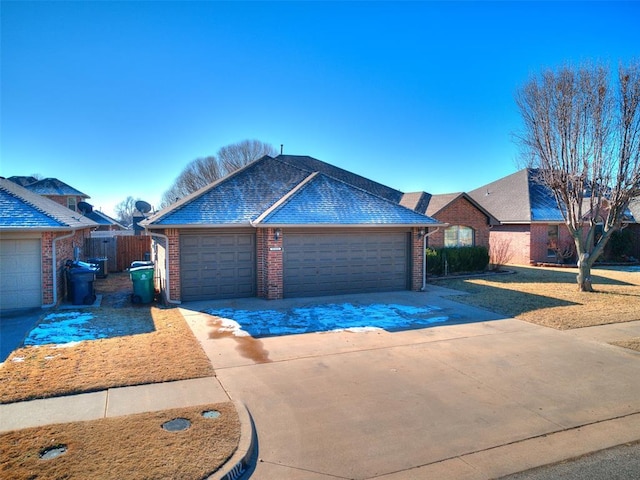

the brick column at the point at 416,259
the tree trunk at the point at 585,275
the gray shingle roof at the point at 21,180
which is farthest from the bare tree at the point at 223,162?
the tree trunk at the point at 585,275

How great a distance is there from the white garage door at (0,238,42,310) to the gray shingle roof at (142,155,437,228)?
9.82 feet

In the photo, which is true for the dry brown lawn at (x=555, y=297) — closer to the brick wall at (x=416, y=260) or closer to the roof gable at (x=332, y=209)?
the brick wall at (x=416, y=260)

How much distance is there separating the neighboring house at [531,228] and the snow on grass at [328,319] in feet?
47.9

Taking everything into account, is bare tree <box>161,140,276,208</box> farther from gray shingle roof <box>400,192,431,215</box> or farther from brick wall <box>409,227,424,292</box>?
brick wall <box>409,227,424,292</box>

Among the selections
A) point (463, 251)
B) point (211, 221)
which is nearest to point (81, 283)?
point (211, 221)

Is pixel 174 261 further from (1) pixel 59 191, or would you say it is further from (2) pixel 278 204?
(1) pixel 59 191

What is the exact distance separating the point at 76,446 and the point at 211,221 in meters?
8.71

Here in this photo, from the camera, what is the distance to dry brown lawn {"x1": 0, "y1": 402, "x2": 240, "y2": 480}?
3977 mm

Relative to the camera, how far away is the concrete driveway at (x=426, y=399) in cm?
461

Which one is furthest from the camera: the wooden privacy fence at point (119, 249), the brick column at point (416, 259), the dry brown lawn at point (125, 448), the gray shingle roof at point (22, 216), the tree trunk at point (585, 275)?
the wooden privacy fence at point (119, 249)

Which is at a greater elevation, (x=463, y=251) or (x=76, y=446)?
(x=463, y=251)

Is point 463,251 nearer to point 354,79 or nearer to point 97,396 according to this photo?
point 354,79

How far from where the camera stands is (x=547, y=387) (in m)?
6.59

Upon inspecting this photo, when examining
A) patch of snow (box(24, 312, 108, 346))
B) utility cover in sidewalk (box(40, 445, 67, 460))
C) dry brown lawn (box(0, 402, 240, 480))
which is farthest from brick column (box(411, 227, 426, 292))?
utility cover in sidewalk (box(40, 445, 67, 460))
